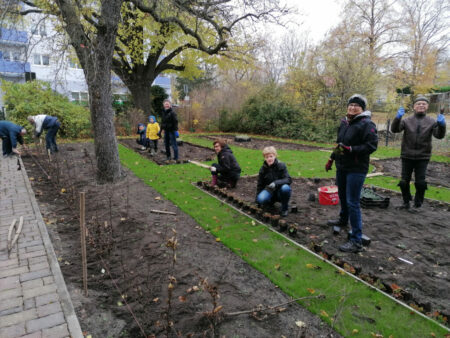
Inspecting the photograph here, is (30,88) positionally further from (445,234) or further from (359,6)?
(359,6)

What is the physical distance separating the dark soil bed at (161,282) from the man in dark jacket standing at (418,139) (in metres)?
3.85

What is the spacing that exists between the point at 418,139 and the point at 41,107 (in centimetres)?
1482

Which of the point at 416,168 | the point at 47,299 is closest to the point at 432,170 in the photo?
the point at 416,168

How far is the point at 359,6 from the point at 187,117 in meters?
23.0

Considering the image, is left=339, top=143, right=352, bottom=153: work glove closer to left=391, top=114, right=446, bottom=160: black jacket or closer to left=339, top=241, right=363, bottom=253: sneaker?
left=339, top=241, right=363, bottom=253: sneaker

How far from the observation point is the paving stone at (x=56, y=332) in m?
2.28

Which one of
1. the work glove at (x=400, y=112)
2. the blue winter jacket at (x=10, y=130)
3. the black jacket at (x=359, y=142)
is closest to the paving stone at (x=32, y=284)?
the black jacket at (x=359, y=142)

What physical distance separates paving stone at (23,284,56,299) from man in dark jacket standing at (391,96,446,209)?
568 cm

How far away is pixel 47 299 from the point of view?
272 cm

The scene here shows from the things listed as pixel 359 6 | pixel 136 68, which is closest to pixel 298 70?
pixel 136 68

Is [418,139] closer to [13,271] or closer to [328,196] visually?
[328,196]

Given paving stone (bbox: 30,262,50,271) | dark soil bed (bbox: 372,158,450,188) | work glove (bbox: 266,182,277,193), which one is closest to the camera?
paving stone (bbox: 30,262,50,271)

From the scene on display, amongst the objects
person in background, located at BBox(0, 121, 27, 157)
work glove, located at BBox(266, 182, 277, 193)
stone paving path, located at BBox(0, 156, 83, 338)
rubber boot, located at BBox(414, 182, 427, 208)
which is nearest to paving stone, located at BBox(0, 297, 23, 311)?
stone paving path, located at BBox(0, 156, 83, 338)

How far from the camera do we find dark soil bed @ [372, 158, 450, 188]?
7672 millimetres
